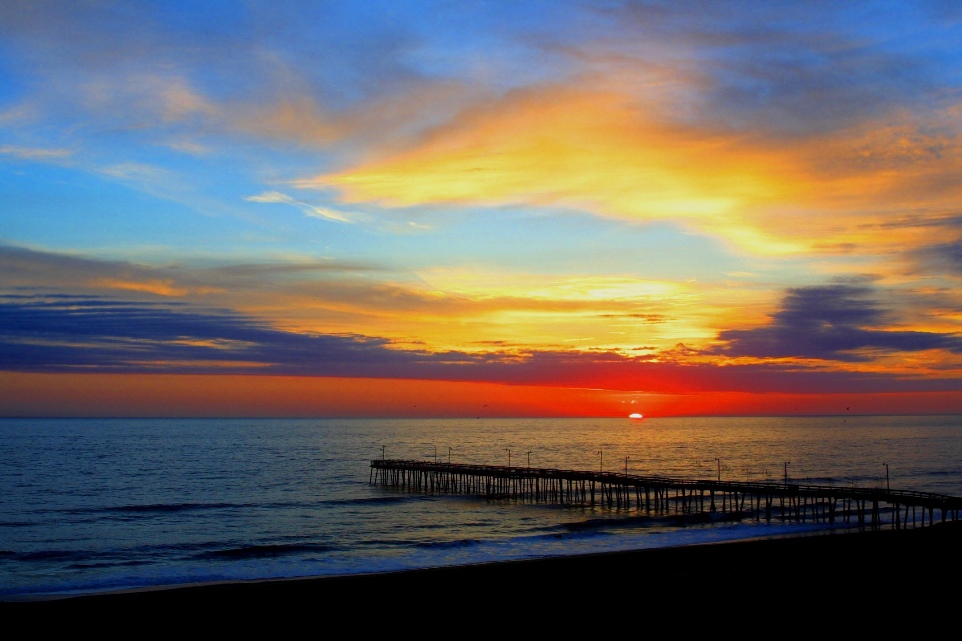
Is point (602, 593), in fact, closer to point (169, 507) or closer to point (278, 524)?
point (278, 524)

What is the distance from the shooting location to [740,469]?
95.9 meters

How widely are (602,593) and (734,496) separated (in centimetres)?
3744

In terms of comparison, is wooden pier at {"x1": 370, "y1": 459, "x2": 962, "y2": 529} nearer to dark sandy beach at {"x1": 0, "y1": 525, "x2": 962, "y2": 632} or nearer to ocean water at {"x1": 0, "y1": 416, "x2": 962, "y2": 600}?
ocean water at {"x1": 0, "y1": 416, "x2": 962, "y2": 600}

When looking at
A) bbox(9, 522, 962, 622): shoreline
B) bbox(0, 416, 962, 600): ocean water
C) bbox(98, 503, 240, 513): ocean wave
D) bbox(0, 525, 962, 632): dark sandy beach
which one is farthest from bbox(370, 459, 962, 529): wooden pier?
bbox(98, 503, 240, 513): ocean wave

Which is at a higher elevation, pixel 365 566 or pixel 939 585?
pixel 939 585

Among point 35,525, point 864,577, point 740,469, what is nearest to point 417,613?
point 864,577

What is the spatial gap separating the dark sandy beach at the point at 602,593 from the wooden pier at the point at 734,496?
10685 mm

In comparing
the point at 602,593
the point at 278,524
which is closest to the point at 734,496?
the point at 278,524

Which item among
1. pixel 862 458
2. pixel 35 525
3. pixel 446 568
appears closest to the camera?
pixel 446 568

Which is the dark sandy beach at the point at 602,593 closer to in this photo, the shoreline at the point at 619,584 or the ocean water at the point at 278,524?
the shoreline at the point at 619,584

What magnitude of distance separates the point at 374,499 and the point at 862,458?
83.4 meters

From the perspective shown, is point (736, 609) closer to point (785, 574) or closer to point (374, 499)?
point (785, 574)

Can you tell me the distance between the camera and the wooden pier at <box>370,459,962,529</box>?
1612 inches

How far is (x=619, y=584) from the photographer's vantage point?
82.1 feet
